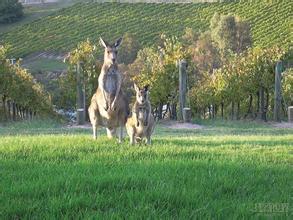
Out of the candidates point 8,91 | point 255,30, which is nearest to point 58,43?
point 255,30

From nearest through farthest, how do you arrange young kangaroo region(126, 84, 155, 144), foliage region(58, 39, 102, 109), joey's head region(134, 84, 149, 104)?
1. young kangaroo region(126, 84, 155, 144)
2. joey's head region(134, 84, 149, 104)
3. foliage region(58, 39, 102, 109)

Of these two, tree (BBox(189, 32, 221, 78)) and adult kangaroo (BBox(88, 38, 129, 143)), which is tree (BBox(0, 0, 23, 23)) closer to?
tree (BBox(189, 32, 221, 78))

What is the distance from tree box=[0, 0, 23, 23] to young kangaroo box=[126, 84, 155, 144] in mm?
78132

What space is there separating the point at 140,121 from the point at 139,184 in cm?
417

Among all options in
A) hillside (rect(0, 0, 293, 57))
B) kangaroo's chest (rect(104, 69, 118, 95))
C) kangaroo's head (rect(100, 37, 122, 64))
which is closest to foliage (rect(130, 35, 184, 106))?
kangaroo's chest (rect(104, 69, 118, 95))

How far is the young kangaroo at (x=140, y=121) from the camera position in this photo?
905cm

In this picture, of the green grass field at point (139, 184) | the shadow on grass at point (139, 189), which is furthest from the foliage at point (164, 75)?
the shadow on grass at point (139, 189)

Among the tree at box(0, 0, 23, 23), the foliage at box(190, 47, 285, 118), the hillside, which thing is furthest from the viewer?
the tree at box(0, 0, 23, 23)

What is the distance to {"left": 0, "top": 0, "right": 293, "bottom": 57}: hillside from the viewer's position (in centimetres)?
6831

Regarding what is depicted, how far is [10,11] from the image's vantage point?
84.9m

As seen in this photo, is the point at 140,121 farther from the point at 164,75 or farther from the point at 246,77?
the point at 164,75

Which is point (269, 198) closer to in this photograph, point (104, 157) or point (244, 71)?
point (104, 157)

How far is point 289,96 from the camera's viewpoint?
26.2m

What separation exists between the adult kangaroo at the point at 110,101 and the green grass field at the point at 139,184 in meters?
2.27
